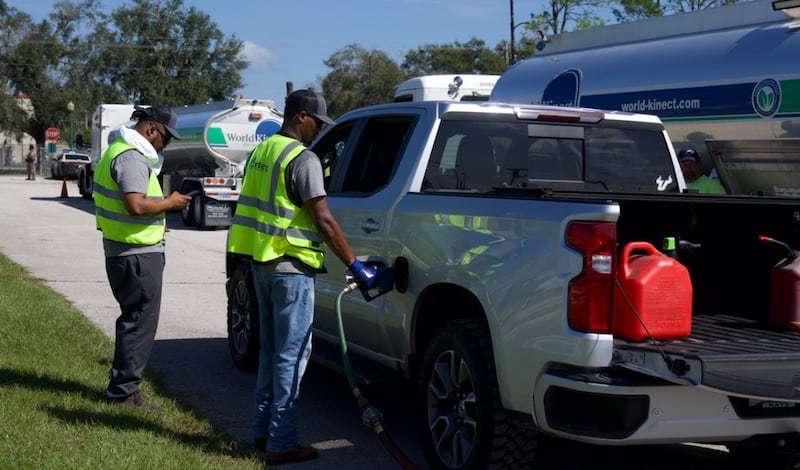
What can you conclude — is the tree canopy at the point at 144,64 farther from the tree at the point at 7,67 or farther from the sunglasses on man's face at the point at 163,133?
the sunglasses on man's face at the point at 163,133

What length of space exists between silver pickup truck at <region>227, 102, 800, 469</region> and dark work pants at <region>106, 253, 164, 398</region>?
3.79ft

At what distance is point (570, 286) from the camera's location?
4.52 m

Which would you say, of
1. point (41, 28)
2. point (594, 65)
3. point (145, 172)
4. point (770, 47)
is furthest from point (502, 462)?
point (41, 28)

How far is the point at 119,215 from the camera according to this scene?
6.68 metres

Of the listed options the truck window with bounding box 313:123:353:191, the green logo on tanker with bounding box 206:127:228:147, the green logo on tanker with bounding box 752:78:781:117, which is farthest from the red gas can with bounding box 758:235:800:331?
the green logo on tanker with bounding box 206:127:228:147

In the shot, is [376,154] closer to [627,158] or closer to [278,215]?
[278,215]

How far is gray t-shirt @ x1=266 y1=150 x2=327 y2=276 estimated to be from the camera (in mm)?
5492

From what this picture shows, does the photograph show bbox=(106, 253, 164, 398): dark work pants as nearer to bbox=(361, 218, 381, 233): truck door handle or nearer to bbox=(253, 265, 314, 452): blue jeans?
bbox=(253, 265, 314, 452): blue jeans

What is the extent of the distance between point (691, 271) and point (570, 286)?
1448 mm

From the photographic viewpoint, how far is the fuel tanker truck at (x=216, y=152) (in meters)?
24.0

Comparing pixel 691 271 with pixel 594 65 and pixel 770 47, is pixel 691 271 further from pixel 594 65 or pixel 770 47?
pixel 594 65

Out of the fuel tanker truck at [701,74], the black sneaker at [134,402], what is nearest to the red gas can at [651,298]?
the fuel tanker truck at [701,74]

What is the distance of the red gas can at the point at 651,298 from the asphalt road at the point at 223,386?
1.59 m

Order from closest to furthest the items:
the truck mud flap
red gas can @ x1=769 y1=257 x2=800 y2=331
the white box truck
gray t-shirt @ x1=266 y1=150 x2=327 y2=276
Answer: the truck mud flap < red gas can @ x1=769 y1=257 x2=800 y2=331 < gray t-shirt @ x1=266 y1=150 x2=327 y2=276 < the white box truck
